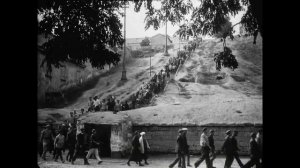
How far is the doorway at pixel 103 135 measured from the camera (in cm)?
1527

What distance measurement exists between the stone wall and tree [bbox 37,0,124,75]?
8548mm

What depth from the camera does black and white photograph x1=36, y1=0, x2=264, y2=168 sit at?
24.3 ft

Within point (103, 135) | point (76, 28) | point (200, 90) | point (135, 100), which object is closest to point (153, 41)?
point (200, 90)

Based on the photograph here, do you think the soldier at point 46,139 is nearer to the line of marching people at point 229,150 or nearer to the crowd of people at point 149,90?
the line of marching people at point 229,150

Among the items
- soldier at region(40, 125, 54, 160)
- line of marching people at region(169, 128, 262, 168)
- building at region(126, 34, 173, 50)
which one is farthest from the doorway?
building at region(126, 34, 173, 50)

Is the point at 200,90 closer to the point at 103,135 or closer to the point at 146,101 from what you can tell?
the point at 146,101

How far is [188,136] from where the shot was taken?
15289 millimetres

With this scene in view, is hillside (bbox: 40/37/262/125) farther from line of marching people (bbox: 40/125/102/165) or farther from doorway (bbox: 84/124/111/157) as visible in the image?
line of marching people (bbox: 40/125/102/165)

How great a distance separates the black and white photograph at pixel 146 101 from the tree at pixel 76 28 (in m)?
0.02

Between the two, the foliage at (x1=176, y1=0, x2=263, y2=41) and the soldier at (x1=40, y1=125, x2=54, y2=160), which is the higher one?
the foliage at (x1=176, y1=0, x2=263, y2=41)

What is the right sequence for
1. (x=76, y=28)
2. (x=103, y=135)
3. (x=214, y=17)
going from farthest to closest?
(x=103, y=135), (x=214, y=17), (x=76, y=28)

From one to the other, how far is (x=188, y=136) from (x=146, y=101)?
10.3m
